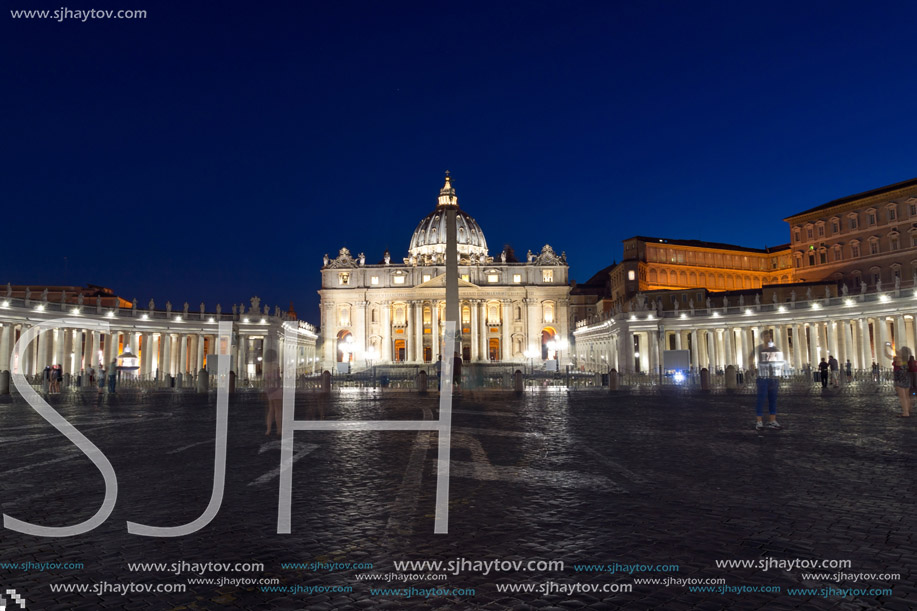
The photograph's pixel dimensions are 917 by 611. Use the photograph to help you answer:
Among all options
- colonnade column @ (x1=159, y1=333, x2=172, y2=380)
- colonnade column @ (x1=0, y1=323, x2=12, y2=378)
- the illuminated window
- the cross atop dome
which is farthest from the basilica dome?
colonnade column @ (x1=0, y1=323, x2=12, y2=378)

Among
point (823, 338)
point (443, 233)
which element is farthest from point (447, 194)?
point (823, 338)

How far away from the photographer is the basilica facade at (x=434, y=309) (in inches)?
3834

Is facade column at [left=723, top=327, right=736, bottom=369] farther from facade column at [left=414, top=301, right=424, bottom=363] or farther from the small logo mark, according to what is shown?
the small logo mark

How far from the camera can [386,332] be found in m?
98.9

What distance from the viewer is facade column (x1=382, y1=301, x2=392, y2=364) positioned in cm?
9869

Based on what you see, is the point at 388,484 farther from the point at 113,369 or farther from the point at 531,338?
the point at 531,338

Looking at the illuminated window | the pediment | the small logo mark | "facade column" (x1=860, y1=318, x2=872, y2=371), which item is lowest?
the small logo mark

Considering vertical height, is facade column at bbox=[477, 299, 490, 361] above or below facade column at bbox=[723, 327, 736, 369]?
above

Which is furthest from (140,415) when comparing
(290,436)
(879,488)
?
(879,488)

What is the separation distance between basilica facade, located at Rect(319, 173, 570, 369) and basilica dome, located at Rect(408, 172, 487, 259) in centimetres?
1452

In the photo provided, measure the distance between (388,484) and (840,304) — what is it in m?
50.2

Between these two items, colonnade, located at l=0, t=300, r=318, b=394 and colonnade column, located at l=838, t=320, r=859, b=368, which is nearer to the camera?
colonnade, located at l=0, t=300, r=318, b=394

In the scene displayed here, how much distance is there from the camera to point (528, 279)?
331ft

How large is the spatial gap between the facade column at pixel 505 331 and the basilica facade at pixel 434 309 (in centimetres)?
16
